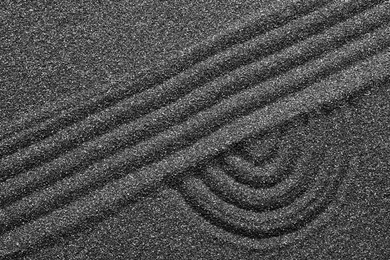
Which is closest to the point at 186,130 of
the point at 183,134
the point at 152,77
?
the point at 183,134

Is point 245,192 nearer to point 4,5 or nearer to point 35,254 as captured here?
point 35,254

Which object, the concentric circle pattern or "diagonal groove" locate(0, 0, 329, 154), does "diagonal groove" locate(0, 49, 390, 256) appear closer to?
the concentric circle pattern

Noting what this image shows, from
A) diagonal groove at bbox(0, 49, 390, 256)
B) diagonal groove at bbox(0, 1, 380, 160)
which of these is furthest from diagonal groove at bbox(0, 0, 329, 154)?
diagonal groove at bbox(0, 49, 390, 256)

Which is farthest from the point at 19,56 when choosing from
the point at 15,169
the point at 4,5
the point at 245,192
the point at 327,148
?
the point at 327,148

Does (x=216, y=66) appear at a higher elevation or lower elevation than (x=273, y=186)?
higher

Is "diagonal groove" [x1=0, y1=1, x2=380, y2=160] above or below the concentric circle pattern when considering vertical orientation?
above

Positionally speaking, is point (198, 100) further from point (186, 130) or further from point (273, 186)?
point (273, 186)

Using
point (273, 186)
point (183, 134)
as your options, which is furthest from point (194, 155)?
point (273, 186)
